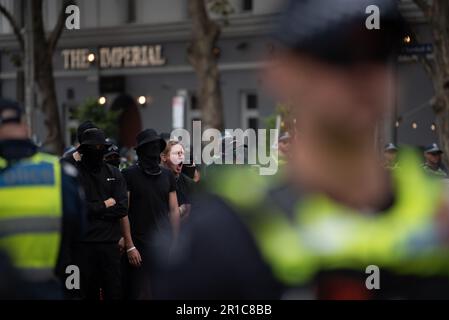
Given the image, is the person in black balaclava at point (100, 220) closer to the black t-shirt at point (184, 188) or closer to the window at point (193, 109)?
the black t-shirt at point (184, 188)

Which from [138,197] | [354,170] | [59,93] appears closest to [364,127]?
[354,170]

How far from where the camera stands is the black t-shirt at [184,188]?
1015cm

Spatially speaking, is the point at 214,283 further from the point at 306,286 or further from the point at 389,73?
the point at 389,73

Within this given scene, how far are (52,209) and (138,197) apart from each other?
4329 millimetres

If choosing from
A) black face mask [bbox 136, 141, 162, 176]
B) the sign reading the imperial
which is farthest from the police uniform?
the sign reading the imperial

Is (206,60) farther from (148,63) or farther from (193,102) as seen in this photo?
(148,63)

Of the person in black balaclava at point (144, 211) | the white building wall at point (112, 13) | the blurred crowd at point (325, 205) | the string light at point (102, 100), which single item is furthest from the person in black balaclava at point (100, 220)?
the white building wall at point (112, 13)

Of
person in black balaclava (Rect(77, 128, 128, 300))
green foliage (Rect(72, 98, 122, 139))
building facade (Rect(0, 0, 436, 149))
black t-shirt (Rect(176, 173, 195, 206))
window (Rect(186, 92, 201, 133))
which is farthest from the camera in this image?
window (Rect(186, 92, 201, 133))

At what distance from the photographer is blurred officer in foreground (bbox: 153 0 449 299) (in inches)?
78.8

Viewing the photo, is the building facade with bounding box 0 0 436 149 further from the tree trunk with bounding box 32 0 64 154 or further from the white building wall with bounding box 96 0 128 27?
the tree trunk with bounding box 32 0 64 154

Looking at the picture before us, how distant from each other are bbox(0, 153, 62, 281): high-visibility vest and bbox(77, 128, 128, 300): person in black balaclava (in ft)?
11.3

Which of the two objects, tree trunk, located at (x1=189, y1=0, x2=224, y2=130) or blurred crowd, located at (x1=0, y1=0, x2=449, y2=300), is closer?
blurred crowd, located at (x1=0, y1=0, x2=449, y2=300)

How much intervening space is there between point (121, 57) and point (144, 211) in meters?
26.5

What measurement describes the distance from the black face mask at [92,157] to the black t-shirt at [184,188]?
1665mm
